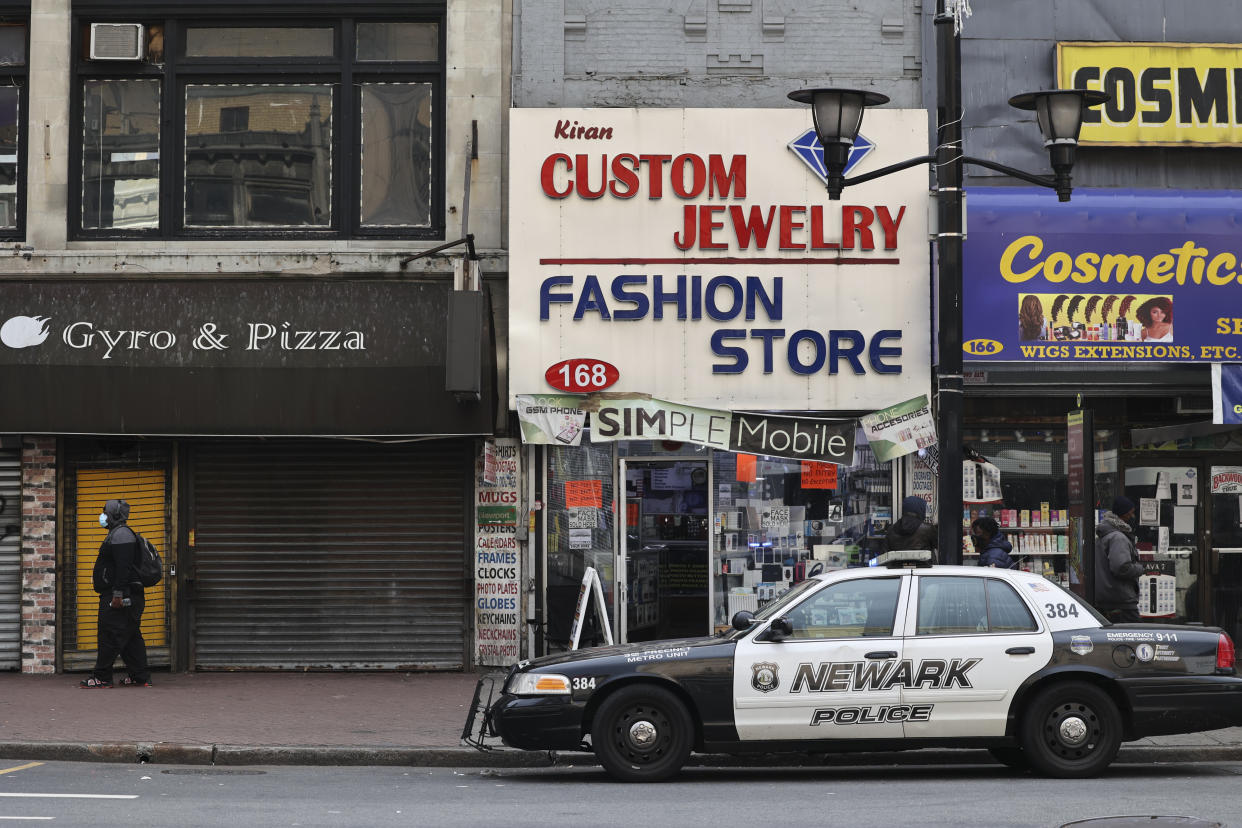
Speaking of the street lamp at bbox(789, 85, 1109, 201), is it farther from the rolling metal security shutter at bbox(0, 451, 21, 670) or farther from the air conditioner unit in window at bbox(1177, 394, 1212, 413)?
the rolling metal security shutter at bbox(0, 451, 21, 670)

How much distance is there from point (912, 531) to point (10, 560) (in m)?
9.39

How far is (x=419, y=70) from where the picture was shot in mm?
16531

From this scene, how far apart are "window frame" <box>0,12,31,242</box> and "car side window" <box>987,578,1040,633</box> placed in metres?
11.2

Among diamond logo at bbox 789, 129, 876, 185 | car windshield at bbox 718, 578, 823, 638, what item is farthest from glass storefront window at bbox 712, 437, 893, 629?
car windshield at bbox 718, 578, 823, 638

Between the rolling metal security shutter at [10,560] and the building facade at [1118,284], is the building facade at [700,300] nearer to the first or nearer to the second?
the building facade at [1118,284]

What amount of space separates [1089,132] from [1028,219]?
1355 millimetres

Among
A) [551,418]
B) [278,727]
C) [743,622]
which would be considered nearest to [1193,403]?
[551,418]

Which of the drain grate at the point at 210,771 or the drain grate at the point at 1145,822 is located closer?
the drain grate at the point at 1145,822

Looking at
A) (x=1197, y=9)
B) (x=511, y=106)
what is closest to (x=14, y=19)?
(x=511, y=106)

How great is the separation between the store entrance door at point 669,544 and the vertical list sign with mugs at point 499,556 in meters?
1.24

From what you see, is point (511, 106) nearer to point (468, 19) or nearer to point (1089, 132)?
point (468, 19)

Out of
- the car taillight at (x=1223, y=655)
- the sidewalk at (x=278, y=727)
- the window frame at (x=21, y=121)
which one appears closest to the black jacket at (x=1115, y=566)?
the sidewalk at (x=278, y=727)

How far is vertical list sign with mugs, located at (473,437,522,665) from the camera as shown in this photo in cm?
1609

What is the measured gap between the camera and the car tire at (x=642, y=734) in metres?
10.3
